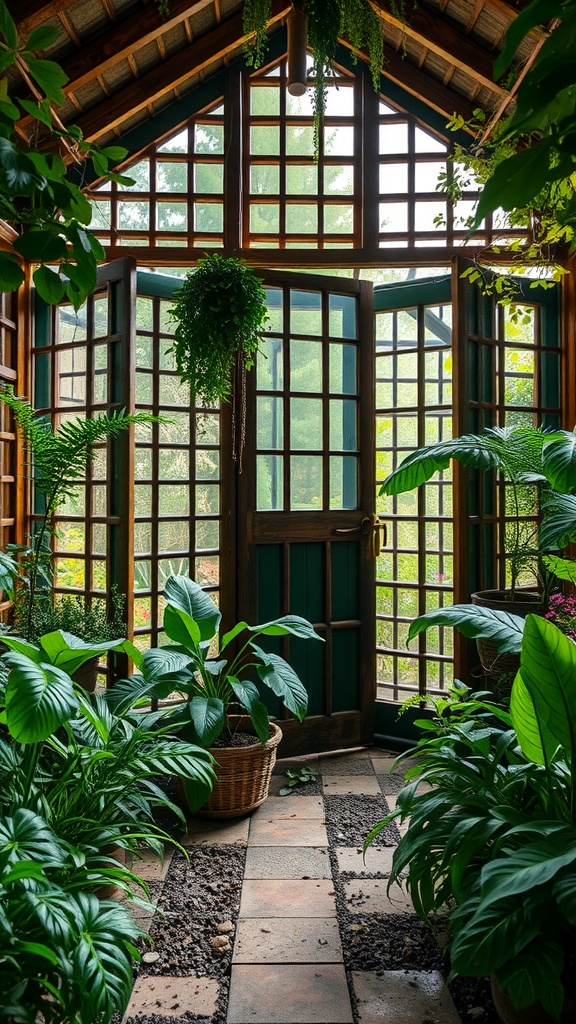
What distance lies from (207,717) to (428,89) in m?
3.28

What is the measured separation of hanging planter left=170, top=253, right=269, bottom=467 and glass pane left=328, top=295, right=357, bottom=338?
66 centimetres

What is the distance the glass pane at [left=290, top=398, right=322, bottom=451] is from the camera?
3.79m

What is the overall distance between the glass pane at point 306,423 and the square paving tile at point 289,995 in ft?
7.76

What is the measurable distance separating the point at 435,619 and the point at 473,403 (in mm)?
1688

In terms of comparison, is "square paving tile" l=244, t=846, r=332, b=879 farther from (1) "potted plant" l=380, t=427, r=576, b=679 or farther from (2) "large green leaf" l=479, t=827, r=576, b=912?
(2) "large green leaf" l=479, t=827, r=576, b=912

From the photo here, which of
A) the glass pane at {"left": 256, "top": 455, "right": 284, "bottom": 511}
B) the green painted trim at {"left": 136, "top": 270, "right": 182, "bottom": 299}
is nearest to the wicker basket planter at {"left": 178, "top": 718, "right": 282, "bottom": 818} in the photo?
the glass pane at {"left": 256, "top": 455, "right": 284, "bottom": 511}

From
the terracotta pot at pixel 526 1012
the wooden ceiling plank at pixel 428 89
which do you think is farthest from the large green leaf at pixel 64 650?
the wooden ceiling plank at pixel 428 89

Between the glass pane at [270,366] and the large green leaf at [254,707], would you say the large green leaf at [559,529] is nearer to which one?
the large green leaf at [254,707]

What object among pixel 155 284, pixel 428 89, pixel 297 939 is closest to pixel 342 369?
pixel 155 284

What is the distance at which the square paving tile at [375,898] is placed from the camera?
7.64 ft

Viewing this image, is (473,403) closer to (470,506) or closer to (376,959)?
(470,506)

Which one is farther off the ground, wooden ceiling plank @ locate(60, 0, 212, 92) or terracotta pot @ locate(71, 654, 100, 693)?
wooden ceiling plank @ locate(60, 0, 212, 92)

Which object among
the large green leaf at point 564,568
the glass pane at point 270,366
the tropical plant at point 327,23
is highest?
the tropical plant at point 327,23

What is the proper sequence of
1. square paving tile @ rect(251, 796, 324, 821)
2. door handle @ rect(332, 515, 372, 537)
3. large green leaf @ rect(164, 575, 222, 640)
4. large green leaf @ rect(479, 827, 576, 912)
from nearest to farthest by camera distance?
large green leaf @ rect(479, 827, 576, 912)
large green leaf @ rect(164, 575, 222, 640)
square paving tile @ rect(251, 796, 324, 821)
door handle @ rect(332, 515, 372, 537)
